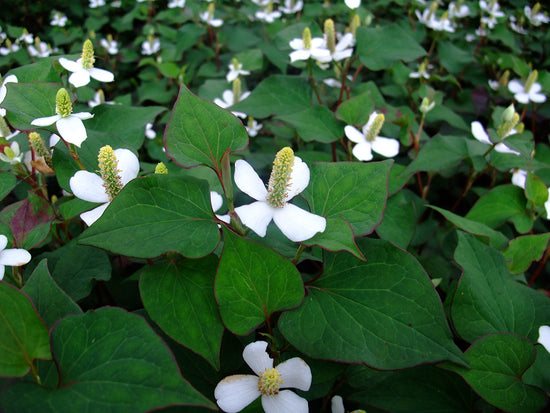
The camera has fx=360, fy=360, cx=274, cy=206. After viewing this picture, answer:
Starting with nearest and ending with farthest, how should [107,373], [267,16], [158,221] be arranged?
[107,373]
[158,221]
[267,16]

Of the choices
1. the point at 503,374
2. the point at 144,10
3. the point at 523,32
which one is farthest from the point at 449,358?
the point at 144,10

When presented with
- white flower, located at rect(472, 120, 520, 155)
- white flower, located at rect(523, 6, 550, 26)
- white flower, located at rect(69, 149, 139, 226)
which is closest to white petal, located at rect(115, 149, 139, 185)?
white flower, located at rect(69, 149, 139, 226)

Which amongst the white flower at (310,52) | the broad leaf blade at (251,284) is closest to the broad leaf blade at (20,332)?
the broad leaf blade at (251,284)

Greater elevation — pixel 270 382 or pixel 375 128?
pixel 375 128

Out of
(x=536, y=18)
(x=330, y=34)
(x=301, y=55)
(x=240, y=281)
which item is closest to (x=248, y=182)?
(x=240, y=281)

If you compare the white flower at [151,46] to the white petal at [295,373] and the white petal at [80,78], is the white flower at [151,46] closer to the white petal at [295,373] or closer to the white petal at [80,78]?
the white petal at [80,78]

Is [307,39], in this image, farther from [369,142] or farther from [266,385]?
[266,385]
